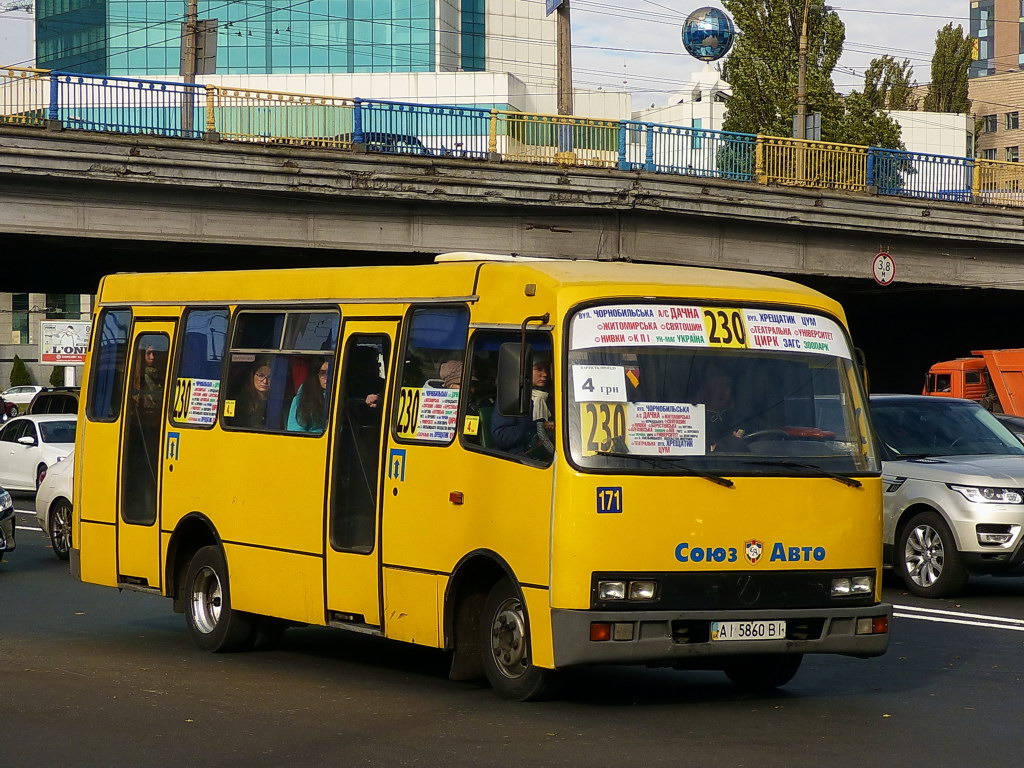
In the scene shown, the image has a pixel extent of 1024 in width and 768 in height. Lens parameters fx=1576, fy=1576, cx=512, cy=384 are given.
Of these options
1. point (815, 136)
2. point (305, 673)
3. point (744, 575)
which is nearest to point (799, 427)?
point (744, 575)

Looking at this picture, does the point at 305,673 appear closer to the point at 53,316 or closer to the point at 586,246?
the point at 586,246

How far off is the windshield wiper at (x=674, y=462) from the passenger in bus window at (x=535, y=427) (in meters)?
0.31

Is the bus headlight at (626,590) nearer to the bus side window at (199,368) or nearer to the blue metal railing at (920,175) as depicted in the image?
the bus side window at (199,368)

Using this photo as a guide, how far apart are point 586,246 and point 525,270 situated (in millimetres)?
22891

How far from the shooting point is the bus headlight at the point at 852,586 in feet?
27.1

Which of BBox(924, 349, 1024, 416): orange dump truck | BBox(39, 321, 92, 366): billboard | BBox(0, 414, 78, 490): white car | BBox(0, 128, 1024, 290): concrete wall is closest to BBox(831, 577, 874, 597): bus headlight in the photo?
BBox(0, 414, 78, 490): white car

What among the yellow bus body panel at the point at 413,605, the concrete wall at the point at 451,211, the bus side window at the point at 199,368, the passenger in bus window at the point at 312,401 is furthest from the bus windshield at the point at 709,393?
the concrete wall at the point at 451,211

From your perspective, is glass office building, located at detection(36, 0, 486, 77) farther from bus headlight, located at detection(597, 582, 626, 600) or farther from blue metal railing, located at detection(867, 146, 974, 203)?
bus headlight, located at detection(597, 582, 626, 600)

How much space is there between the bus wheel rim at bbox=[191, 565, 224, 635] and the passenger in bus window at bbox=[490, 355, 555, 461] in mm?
3282

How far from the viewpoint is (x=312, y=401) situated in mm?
9781

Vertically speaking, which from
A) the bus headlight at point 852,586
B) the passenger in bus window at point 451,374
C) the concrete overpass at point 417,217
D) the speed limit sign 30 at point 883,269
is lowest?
the bus headlight at point 852,586

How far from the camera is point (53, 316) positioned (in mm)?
101375

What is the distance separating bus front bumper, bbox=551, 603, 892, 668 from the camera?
7.67m

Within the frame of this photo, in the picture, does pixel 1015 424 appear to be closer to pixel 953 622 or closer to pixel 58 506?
pixel 953 622
